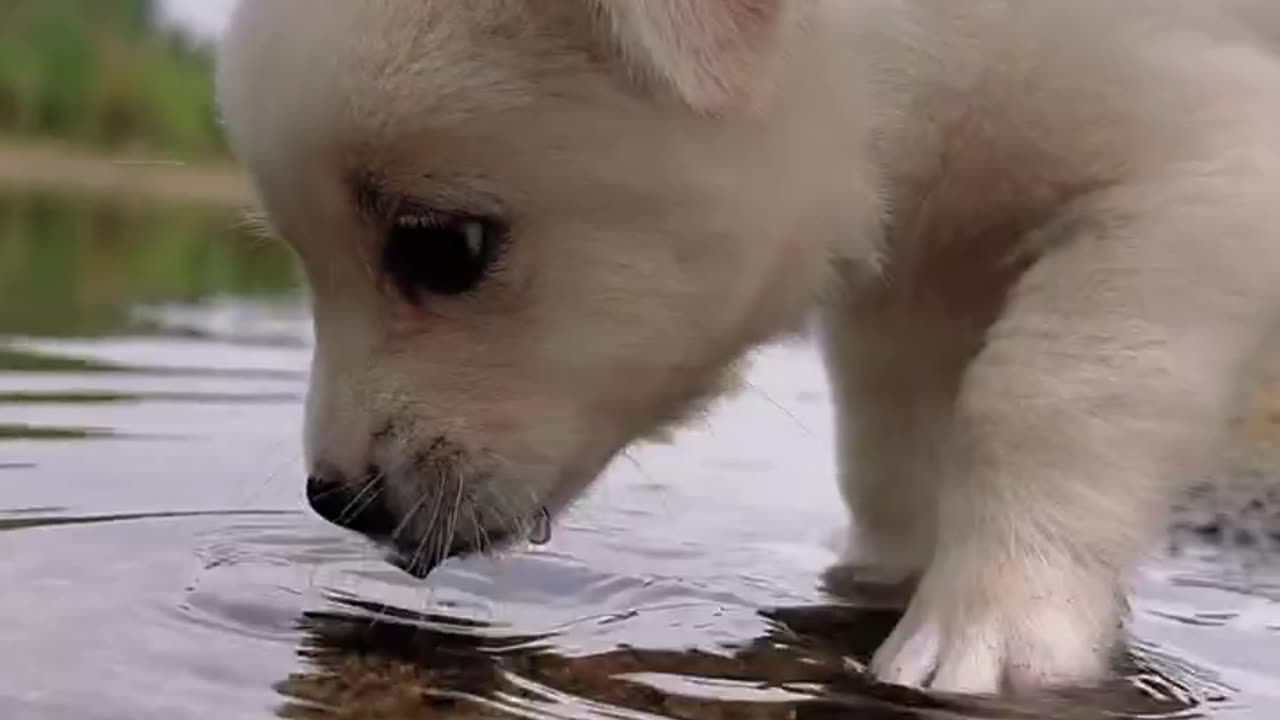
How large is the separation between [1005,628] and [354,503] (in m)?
0.58

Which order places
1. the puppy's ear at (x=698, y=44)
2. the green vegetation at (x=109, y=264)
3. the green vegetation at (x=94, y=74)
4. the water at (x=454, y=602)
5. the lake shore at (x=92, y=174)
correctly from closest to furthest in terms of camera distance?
the water at (x=454, y=602) → the puppy's ear at (x=698, y=44) → the green vegetation at (x=109, y=264) → the green vegetation at (x=94, y=74) → the lake shore at (x=92, y=174)

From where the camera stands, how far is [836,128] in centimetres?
212

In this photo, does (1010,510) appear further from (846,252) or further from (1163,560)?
(1163,560)

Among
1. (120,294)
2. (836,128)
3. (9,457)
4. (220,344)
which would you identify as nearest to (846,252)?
(836,128)

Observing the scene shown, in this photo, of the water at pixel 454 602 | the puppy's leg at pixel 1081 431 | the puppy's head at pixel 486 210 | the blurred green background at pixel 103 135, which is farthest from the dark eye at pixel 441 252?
the blurred green background at pixel 103 135

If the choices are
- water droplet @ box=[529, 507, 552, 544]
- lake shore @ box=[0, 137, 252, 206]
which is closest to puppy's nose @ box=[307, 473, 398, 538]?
water droplet @ box=[529, 507, 552, 544]

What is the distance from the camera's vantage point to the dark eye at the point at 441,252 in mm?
1905

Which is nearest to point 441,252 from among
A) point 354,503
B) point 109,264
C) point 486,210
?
point 486,210

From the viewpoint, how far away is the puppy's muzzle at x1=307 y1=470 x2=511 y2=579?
192 centimetres

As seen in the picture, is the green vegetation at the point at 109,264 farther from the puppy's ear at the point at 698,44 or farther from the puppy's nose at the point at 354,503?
the puppy's ear at the point at 698,44

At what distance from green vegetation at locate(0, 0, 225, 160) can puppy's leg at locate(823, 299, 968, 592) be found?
9900mm

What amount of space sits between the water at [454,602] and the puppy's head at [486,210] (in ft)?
0.50

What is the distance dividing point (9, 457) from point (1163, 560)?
1.41 metres

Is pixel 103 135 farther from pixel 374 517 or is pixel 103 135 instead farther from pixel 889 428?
pixel 374 517
